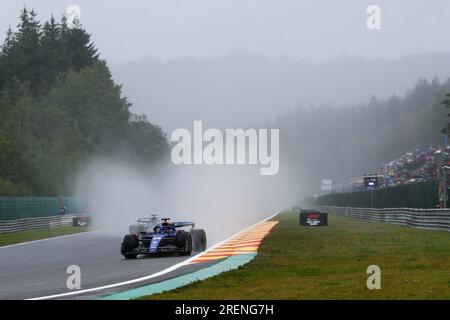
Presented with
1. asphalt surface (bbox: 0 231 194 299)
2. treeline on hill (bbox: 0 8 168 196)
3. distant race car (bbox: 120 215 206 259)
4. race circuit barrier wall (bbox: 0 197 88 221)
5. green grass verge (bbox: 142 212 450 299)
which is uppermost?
treeline on hill (bbox: 0 8 168 196)

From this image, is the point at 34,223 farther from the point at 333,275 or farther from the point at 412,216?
the point at 333,275

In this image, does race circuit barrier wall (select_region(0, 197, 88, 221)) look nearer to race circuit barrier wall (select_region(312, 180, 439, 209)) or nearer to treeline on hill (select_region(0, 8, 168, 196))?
treeline on hill (select_region(0, 8, 168, 196))

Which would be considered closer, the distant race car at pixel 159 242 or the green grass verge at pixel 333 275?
the green grass verge at pixel 333 275

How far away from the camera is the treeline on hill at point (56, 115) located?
235ft

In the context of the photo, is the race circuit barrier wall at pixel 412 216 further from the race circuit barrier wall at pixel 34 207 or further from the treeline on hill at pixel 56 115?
the treeline on hill at pixel 56 115

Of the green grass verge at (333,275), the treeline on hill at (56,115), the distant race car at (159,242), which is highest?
A: the treeline on hill at (56,115)

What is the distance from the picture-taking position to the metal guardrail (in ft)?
127

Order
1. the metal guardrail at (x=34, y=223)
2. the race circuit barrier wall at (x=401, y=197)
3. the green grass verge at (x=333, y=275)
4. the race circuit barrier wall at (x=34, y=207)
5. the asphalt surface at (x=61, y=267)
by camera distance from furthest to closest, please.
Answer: the race circuit barrier wall at (x=34, y=207) → the metal guardrail at (x=34, y=223) → the race circuit barrier wall at (x=401, y=197) → the asphalt surface at (x=61, y=267) → the green grass verge at (x=333, y=275)

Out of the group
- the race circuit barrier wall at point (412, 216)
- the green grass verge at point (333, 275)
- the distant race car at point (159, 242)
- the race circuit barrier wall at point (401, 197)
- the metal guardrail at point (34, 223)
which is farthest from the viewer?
the metal guardrail at point (34, 223)

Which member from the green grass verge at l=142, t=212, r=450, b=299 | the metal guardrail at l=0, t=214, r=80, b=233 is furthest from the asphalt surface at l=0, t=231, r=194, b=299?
the metal guardrail at l=0, t=214, r=80, b=233

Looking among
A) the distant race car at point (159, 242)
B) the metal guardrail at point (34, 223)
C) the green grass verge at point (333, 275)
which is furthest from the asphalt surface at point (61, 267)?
the metal guardrail at point (34, 223)

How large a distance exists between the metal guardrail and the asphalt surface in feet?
39.8

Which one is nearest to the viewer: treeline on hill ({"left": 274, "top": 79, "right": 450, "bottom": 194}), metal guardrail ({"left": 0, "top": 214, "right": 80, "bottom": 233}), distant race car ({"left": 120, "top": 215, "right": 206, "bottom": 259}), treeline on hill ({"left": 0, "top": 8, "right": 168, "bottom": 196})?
distant race car ({"left": 120, "top": 215, "right": 206, "bottom": 259})

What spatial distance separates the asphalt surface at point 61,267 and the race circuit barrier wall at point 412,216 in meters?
12.2
